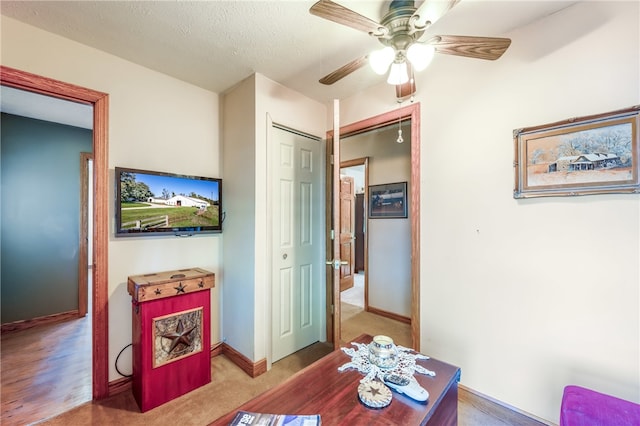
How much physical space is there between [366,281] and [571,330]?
2.38 meters

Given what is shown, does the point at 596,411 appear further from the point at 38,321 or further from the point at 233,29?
the point at 38,321

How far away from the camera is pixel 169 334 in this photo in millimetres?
1894

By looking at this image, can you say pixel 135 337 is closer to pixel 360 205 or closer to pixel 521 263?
pixel 521 263

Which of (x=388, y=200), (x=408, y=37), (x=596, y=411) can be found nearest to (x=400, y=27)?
(x=408, y=37)

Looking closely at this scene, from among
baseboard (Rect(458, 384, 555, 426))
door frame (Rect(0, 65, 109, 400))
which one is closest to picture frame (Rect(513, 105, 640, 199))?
baseboard (Rect(458, 384, 555, 426))

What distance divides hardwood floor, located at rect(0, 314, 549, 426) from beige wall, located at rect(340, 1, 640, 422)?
294mm

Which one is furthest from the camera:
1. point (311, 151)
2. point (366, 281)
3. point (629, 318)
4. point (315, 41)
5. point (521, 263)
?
point (366, 281)

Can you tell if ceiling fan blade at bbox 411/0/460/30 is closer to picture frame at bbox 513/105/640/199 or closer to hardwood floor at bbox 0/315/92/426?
picture frame at bbox 513/105/640/199

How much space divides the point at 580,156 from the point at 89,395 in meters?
3.56

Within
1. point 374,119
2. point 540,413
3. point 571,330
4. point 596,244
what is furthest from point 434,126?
point 540,413

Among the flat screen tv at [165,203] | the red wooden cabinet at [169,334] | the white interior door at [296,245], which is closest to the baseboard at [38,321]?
the red wooden cabinet at [169,334]

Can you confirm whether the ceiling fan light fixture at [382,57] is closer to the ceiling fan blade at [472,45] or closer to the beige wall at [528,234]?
the ceiling fan blade at [472,45]

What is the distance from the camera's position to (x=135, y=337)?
6.29 feet

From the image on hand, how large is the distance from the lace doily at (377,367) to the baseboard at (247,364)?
3.53 feet
